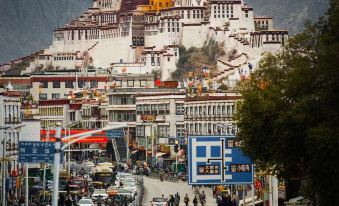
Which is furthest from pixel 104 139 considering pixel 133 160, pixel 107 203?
pixel 107 203

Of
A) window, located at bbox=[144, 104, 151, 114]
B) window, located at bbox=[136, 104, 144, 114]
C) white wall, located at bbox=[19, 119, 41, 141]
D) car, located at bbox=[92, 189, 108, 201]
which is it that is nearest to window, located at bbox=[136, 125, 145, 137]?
window, located at bbox=[144, 104, 151, 114]

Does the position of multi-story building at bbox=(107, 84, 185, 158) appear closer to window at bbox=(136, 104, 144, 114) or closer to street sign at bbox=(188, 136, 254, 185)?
window at bbox=(136, 104, 144, 114)

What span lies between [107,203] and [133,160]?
80375 millimetres

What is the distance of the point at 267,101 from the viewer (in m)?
67.4

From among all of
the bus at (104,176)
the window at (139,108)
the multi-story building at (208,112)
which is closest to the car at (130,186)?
the bus at (104,176)

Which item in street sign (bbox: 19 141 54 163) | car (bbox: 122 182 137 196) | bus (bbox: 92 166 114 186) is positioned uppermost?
street sign (bbox: 19 141 54 163)

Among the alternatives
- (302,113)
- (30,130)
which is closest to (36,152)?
(302,113)

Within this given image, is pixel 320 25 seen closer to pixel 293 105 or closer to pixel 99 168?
pixel 293 105

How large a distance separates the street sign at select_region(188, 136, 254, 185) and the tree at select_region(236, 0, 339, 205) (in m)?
0.74

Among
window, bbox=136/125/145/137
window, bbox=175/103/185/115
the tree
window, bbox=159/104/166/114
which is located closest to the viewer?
the tree

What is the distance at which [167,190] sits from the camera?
401 ft

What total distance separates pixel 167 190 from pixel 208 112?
37.0 meters

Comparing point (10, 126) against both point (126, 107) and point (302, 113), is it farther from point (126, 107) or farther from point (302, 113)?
point (126, 107)

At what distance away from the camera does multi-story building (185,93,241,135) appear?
500 ft
